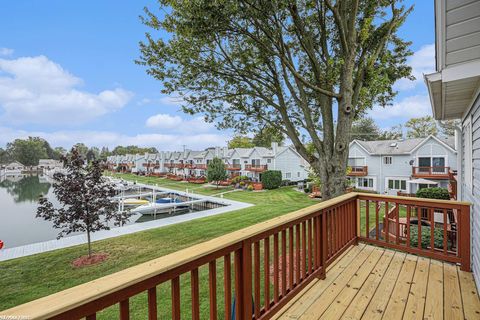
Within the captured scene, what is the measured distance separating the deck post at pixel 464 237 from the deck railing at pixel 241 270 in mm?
10

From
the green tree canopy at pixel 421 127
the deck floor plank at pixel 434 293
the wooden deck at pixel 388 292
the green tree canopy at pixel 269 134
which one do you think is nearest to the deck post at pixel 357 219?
the wooden deck at pixel 388 292

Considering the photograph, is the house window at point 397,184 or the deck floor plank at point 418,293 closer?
the deck floor plank at point 418,293

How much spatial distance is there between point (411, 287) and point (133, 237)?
9.88 metres

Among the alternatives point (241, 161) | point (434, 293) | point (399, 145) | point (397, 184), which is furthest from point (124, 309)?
point (241, 161)

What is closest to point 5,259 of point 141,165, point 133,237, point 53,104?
point 133,237

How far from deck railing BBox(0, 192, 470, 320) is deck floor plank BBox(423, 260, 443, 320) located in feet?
0.83

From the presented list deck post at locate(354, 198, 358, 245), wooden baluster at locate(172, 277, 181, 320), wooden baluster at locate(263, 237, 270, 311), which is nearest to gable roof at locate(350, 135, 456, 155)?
deck post at locate(354, 198, 358, 245)

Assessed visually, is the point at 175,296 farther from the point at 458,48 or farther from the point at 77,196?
the point at 77,196

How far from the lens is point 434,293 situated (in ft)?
9.12

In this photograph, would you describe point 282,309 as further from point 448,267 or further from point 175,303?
point 448,267

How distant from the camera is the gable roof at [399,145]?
18562mm

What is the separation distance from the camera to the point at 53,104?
79.2 ft

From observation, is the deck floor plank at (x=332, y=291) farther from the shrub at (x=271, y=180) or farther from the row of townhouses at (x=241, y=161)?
the shrub at (x=271, y=180)

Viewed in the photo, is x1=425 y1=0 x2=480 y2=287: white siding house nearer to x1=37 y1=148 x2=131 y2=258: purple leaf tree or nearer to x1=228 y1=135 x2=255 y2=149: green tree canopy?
x1=37 y1=148 x2=131 y2=258: purple leaf tree
